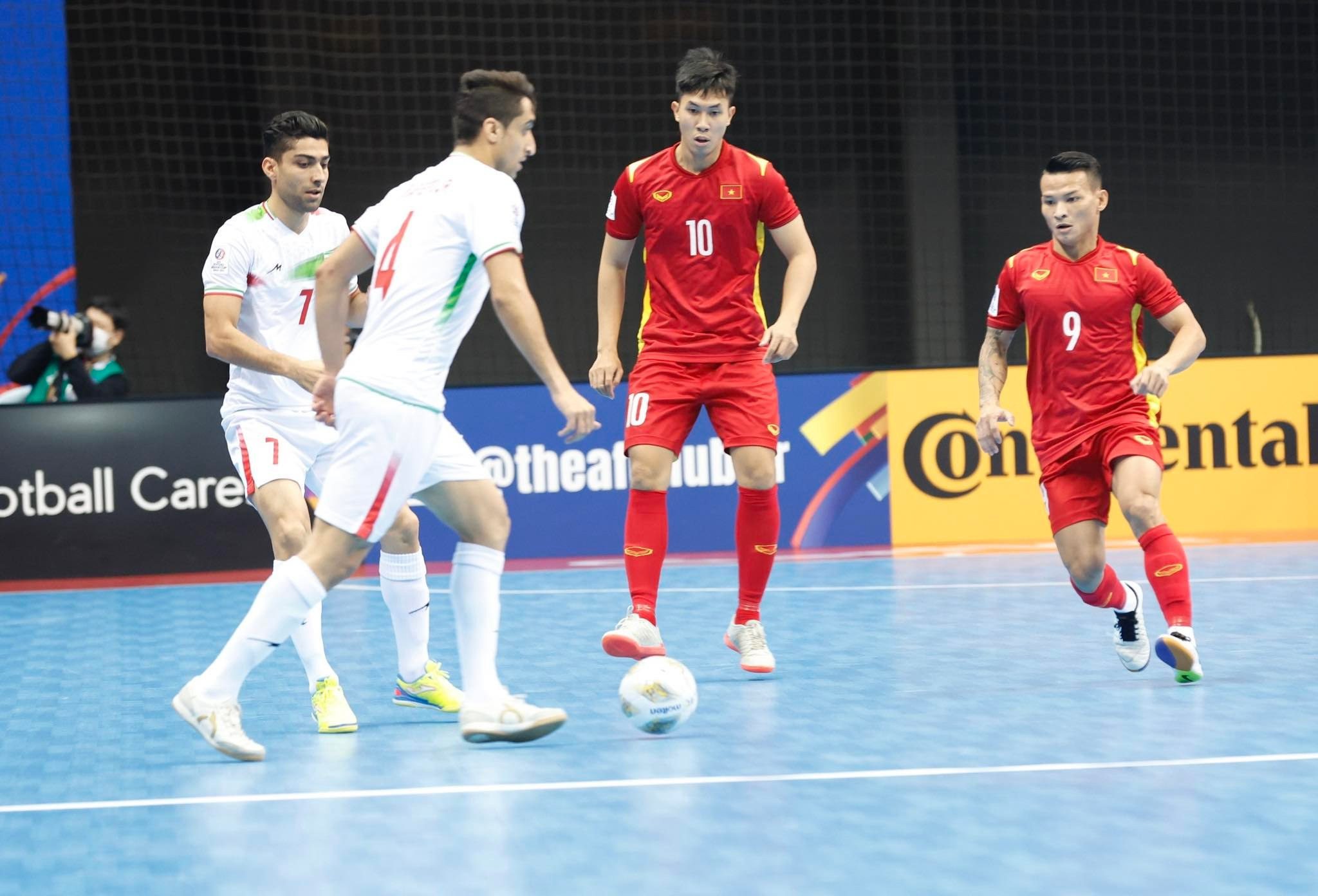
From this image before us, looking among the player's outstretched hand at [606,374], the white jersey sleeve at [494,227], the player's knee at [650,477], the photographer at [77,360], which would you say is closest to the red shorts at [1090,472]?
the player's knee at [650,477]

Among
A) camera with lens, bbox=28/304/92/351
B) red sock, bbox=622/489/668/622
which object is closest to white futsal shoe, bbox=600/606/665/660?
red sock, bbox=622/489/668/622

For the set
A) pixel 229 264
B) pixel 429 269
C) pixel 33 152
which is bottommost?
pixel 429 269

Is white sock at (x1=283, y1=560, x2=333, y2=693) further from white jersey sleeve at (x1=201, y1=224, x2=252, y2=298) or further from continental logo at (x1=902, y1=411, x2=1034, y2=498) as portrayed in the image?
continental logo at (x1=902, y1=411, x2=1034, y2=498)

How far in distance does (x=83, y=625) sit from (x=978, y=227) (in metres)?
8.81

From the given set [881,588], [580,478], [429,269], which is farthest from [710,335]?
[580,478]

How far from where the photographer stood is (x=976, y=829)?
3217 mm

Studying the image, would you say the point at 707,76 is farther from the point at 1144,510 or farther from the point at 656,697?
the point at 656,697

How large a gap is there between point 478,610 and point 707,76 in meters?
2.06

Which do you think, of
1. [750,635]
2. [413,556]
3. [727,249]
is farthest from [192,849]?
[727,249]

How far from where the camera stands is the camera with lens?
30.9 feet

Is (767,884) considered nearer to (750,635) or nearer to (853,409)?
(750,635)

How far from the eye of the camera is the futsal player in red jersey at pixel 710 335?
532cm

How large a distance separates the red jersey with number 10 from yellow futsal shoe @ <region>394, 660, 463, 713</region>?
1.38 m

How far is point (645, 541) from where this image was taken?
5.29 m
